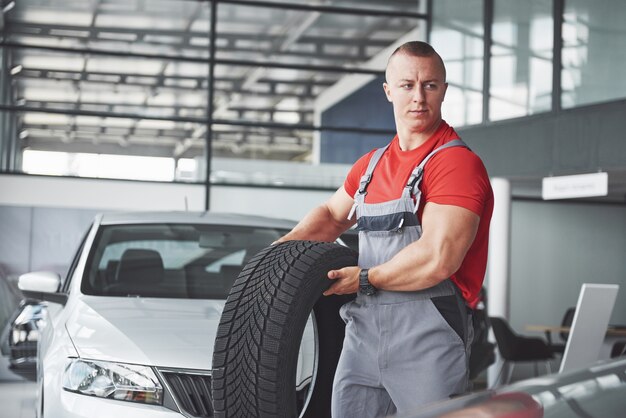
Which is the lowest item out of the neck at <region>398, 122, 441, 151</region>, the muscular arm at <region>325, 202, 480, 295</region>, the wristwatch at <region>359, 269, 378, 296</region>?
the wristwatch at <region>359, 269, 378, 296</region>

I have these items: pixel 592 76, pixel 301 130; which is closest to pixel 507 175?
pixel 592 76

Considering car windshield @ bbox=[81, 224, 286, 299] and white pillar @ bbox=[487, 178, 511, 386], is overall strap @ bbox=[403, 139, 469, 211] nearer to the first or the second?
car windshield @ bbox=[81, 224, 286, 299]

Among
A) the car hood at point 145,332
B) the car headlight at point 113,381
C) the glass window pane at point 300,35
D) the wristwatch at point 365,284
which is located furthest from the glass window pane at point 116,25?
the wristwatch at point 365,284

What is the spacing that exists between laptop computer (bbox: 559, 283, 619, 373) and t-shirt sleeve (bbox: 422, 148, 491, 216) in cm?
455

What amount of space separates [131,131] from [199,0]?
6.00 feet

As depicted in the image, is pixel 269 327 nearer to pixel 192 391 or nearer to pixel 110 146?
A: pixel 192 391

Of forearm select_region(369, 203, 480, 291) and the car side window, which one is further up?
forearm select_region(369, 203, 480, 291)

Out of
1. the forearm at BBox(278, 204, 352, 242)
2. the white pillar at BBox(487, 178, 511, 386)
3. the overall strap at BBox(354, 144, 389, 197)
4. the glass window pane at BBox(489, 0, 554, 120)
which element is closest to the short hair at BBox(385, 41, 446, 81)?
the overall strap at BBox(354, 144, 389, 197)

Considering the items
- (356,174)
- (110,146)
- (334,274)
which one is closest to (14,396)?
(110,146)

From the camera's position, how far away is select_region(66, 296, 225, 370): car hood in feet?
11.1

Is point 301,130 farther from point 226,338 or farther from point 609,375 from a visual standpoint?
point 609,375

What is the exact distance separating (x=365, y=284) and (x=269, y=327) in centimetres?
27

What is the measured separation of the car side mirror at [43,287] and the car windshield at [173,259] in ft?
0.40

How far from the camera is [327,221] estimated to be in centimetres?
Result: 282
